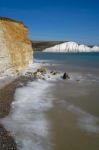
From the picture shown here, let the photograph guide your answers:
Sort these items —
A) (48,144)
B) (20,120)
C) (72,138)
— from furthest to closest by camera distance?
(20,120) < (72,138) < (48,144)

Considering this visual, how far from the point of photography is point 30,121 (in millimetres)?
11867

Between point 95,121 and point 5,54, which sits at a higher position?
point 5,54

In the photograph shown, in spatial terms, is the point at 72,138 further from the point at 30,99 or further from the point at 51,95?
the point at 51,95

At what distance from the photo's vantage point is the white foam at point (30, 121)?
9672 mm

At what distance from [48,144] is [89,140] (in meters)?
1.62

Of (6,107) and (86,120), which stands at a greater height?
(6,107)

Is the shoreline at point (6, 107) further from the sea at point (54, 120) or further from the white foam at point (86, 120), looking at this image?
the white foam at point (86, 120)

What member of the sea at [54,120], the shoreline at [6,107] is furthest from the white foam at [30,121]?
the shoreline at [6,107]

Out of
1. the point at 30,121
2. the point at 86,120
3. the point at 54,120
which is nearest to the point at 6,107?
the point at 30,121

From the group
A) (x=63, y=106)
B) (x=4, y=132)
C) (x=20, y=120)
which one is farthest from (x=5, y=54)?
(x=4, y=132)

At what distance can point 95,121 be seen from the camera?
1217 centimetres

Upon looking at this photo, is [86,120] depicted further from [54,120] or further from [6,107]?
[6,107]

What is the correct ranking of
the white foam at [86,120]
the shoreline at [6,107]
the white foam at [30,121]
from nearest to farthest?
the shoreline at [6,107], the white foam at [30,121], the white foam at [86,120]

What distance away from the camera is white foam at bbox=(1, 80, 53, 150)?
9672 millimetres
